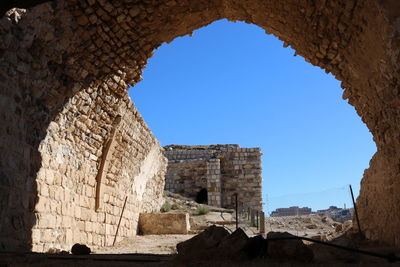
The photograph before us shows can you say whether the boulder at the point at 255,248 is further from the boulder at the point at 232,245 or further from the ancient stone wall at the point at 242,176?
the ancient stone wall at the point at 242,176

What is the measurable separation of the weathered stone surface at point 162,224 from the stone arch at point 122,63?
4.25 meters

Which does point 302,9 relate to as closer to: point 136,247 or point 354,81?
point 354,81

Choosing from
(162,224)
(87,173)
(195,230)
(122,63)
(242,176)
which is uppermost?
(122,63)

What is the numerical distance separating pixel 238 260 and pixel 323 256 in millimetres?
1114

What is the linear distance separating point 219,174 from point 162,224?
8761 millimetres

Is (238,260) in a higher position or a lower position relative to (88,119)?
lower

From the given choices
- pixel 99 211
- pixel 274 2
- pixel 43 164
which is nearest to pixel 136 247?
pixel 99 211

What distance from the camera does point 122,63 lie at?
6836mm

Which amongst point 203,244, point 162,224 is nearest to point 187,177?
point 162,224

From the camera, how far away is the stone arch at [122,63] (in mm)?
4938

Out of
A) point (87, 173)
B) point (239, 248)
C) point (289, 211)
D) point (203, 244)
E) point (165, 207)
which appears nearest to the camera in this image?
point (239, 248)

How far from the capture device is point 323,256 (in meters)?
4.27

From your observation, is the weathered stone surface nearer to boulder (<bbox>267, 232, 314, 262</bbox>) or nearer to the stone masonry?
boulder (<bbox>267, 232, 314, 262</bbox>)

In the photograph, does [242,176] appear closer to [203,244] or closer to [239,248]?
[203,244]
